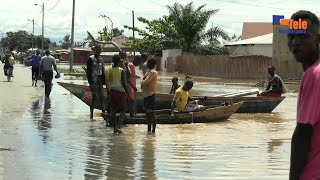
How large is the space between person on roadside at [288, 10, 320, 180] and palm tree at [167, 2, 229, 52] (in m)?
42.5

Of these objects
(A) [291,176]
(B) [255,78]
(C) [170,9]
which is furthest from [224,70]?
(A) [291,176]

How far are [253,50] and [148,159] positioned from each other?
37303 millimetres

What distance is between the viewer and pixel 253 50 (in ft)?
143

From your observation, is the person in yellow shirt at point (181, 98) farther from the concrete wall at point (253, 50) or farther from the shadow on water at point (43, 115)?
the concrete wall at point (253, 50)

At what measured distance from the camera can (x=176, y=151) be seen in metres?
7.98

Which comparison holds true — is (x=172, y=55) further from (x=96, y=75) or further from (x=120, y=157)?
(x=120, y=157)

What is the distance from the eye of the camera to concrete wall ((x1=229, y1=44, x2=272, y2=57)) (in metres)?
42.2

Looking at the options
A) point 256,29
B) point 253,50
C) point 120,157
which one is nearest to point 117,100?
point 120,157

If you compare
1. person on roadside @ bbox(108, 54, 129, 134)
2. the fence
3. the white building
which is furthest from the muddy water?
the white building

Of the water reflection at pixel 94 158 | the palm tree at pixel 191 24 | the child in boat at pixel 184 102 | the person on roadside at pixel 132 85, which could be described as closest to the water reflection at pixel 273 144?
the child in boat at pixel 184 102

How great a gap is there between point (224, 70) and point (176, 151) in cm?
3149

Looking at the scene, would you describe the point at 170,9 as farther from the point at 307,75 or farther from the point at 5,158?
the point at 307,75

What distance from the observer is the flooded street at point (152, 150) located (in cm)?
643

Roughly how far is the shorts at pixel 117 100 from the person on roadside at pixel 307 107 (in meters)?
7.33
